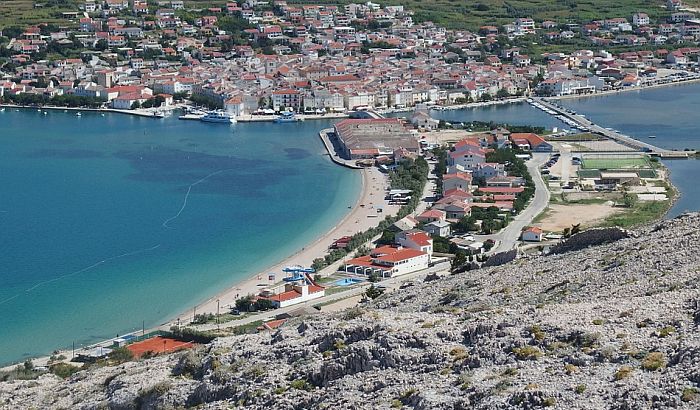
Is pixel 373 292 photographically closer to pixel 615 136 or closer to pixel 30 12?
pixel 615 136

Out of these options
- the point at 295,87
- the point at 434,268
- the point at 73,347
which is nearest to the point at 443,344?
the point at 73,347

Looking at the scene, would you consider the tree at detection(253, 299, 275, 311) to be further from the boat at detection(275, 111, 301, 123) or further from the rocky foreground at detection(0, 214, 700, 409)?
the boat at detection(275, 111, 301, 123)

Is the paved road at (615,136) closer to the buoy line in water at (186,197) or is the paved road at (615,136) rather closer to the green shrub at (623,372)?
the buoy line in water at (186,197)

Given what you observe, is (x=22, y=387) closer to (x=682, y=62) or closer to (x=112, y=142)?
(x=112, y=142)

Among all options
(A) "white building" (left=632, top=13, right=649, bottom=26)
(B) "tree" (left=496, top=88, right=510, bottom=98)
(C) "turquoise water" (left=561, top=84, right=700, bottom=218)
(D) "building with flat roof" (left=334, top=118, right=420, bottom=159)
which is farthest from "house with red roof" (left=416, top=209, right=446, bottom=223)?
(A) "white building" (left=632, top=13, right=649, bottom=26)

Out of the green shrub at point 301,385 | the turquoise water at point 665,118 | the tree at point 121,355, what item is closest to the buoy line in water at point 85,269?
the tree at point 121,355

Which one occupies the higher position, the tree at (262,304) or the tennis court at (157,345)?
the tennis court at (157,345)
